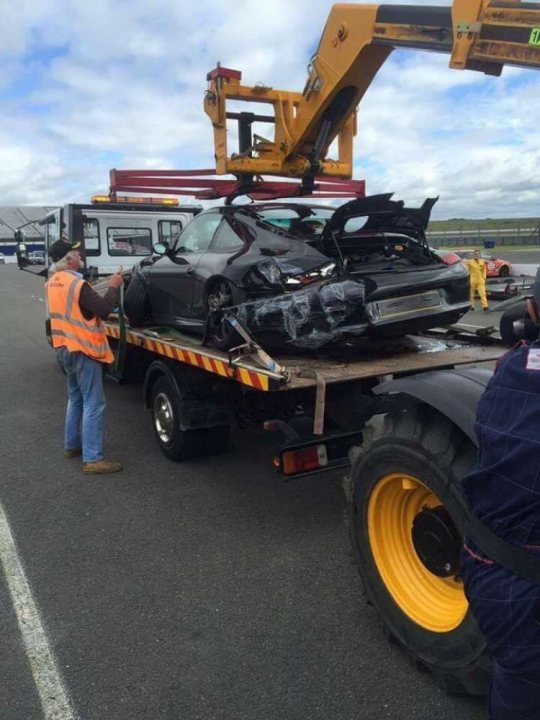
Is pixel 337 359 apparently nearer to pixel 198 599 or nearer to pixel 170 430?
pixel 170 430

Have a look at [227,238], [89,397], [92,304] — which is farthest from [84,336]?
[227,238]

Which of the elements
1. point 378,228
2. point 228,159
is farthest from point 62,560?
point 228,159

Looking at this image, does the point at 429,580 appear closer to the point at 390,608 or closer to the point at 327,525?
the point at 390,608

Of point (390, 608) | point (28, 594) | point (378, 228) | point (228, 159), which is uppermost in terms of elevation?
point (228, 159)

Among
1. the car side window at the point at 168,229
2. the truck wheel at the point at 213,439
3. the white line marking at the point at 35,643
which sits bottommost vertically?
the white line marking at the point at 35,643

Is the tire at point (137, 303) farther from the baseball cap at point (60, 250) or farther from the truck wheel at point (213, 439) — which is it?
the truck wheel at point (213, 439)

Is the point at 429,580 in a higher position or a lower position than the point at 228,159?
lower

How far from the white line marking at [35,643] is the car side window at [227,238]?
284 centimetres

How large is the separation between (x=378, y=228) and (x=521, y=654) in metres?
3.75

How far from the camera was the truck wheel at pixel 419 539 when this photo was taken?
2.38m

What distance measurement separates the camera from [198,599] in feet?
10.8

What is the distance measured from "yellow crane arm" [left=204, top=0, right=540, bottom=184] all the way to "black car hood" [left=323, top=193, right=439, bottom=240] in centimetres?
108

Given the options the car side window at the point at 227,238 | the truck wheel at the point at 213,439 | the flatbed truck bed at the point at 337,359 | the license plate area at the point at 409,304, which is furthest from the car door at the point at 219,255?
the license plate area at the point at 409,304

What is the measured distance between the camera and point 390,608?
278cm
